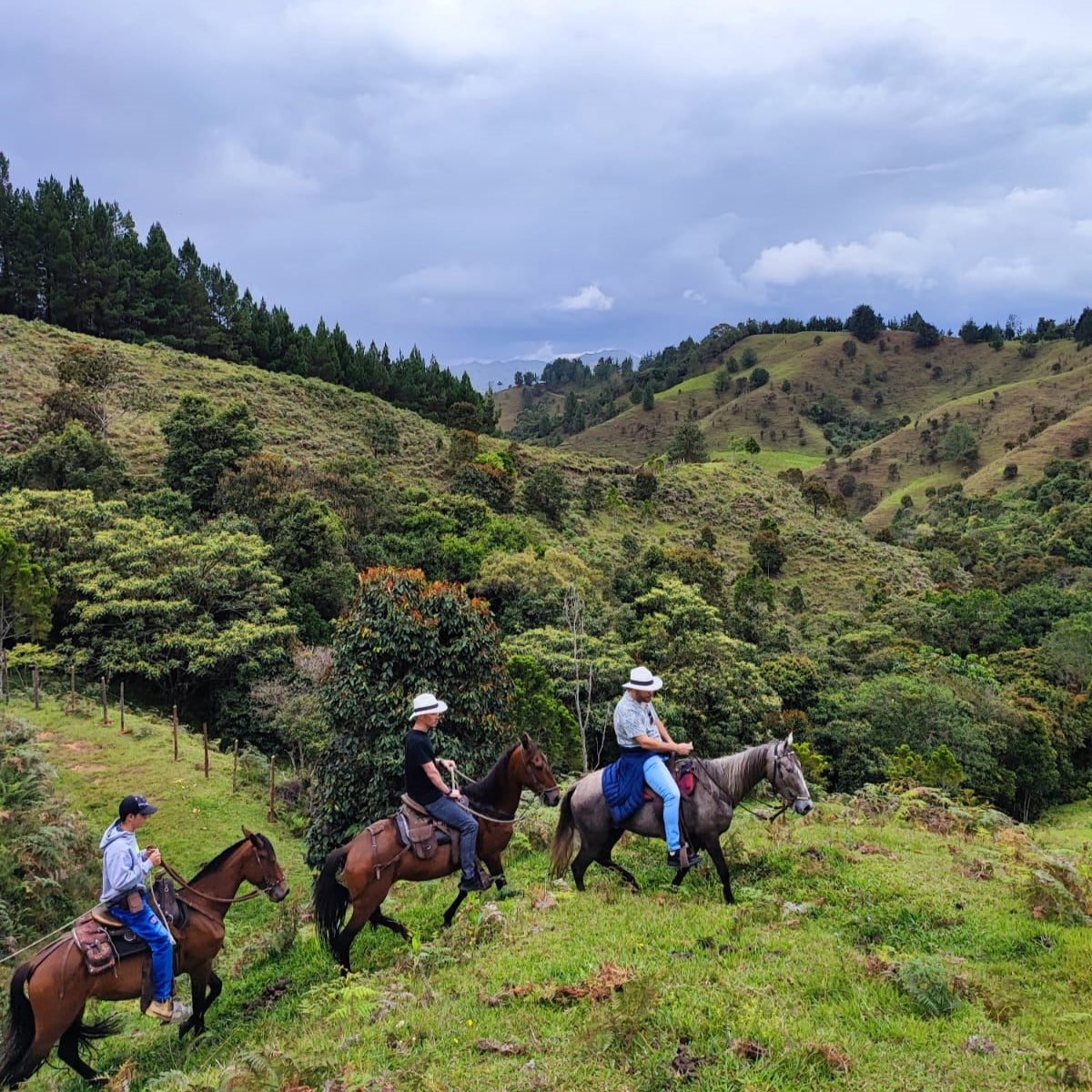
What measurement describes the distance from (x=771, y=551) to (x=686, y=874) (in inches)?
1964

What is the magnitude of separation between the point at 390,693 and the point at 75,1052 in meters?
7.96

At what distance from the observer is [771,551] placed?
184 feet

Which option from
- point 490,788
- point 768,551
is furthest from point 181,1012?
point 768,551

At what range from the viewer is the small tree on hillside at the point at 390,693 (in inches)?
564

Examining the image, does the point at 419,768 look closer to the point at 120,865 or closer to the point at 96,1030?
the point at 120,865

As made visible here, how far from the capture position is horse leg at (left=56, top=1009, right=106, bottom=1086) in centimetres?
668

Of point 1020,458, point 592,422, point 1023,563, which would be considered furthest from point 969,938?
point 592,422

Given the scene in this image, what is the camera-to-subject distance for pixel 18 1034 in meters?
6.34

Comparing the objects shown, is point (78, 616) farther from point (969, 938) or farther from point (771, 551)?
point (771, 551)

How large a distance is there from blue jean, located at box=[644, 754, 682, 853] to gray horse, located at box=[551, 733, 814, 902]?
30 centimetres

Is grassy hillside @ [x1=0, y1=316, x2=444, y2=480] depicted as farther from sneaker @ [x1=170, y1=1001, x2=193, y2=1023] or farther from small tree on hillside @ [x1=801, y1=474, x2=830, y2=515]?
sneaker @ [x1=170, y1=1001, x2=193, y2=1023]

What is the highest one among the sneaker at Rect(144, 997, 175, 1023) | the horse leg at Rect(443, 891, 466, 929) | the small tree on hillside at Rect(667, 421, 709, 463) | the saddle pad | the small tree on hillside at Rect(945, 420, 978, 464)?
the small tree on hillside at Rect(945, 420, 978, 464)

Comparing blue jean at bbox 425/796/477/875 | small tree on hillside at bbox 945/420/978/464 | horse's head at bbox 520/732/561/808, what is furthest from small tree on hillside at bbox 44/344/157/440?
small tree on hillside at bbox 945/420/978/464

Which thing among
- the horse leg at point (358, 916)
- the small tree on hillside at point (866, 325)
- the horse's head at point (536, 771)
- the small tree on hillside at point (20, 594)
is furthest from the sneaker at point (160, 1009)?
the small tree on hillside at point (866, 325)
